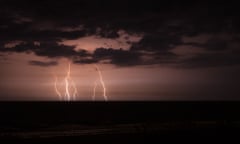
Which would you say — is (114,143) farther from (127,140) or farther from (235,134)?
(235,134)

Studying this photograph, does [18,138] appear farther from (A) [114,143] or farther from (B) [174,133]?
(B) [174,133]

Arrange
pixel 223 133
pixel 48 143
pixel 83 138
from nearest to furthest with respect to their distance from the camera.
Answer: pixel 48 143
pixel 83 138
pixel 223 133

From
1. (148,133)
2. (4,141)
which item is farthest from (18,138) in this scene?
(148,133)

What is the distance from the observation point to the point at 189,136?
71.5 feet

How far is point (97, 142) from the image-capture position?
19422 millimetres

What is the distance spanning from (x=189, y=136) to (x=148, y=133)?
8.72ft

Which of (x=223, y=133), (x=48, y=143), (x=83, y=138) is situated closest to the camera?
(x=48, y=143)

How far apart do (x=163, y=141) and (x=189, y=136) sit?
9.04 ft

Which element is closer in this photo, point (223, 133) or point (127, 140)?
point (127, 140)

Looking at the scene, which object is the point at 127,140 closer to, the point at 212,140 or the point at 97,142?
the point at 97,142

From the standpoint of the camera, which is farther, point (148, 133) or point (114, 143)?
point (148, 133)

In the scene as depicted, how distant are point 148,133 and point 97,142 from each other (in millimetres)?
4596

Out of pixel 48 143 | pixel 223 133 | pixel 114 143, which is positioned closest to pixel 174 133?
pixel 223 133

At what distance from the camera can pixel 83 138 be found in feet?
67.7
